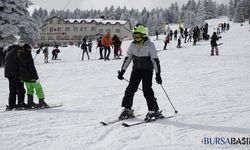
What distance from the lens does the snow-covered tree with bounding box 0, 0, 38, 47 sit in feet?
91.6

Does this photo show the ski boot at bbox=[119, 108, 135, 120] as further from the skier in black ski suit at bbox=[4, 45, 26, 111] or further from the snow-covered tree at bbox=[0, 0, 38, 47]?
the snow-covered tree at bbox=[0, 0, 38, 47]

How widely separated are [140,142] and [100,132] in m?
0.91

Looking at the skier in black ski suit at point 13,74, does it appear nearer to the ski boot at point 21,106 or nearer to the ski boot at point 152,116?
the ski boot at point 21,106

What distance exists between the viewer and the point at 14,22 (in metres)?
29.1

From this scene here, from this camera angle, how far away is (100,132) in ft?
19.1

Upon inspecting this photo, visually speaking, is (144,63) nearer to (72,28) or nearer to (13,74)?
(13,74)

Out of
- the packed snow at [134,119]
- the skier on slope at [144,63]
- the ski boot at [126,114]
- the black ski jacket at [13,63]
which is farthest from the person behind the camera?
the black ski jacket at [13,63]

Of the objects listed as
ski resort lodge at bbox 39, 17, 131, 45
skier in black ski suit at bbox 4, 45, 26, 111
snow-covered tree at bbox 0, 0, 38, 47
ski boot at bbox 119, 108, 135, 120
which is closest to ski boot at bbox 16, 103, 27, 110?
skier in black ski suit at bbox 4, 45, 26, 111

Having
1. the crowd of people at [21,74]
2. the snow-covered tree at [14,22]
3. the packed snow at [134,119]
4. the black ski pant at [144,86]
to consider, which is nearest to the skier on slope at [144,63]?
the black ski pant at [144,86]

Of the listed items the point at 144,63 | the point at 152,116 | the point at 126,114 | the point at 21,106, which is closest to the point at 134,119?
the point at 126,114

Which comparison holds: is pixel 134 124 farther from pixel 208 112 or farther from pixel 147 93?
pixel 208 112

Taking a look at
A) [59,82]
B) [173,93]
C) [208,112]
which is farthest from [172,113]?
[59,82]

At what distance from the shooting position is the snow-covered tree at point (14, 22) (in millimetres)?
27906

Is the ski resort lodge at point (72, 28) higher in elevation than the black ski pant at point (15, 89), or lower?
higher
